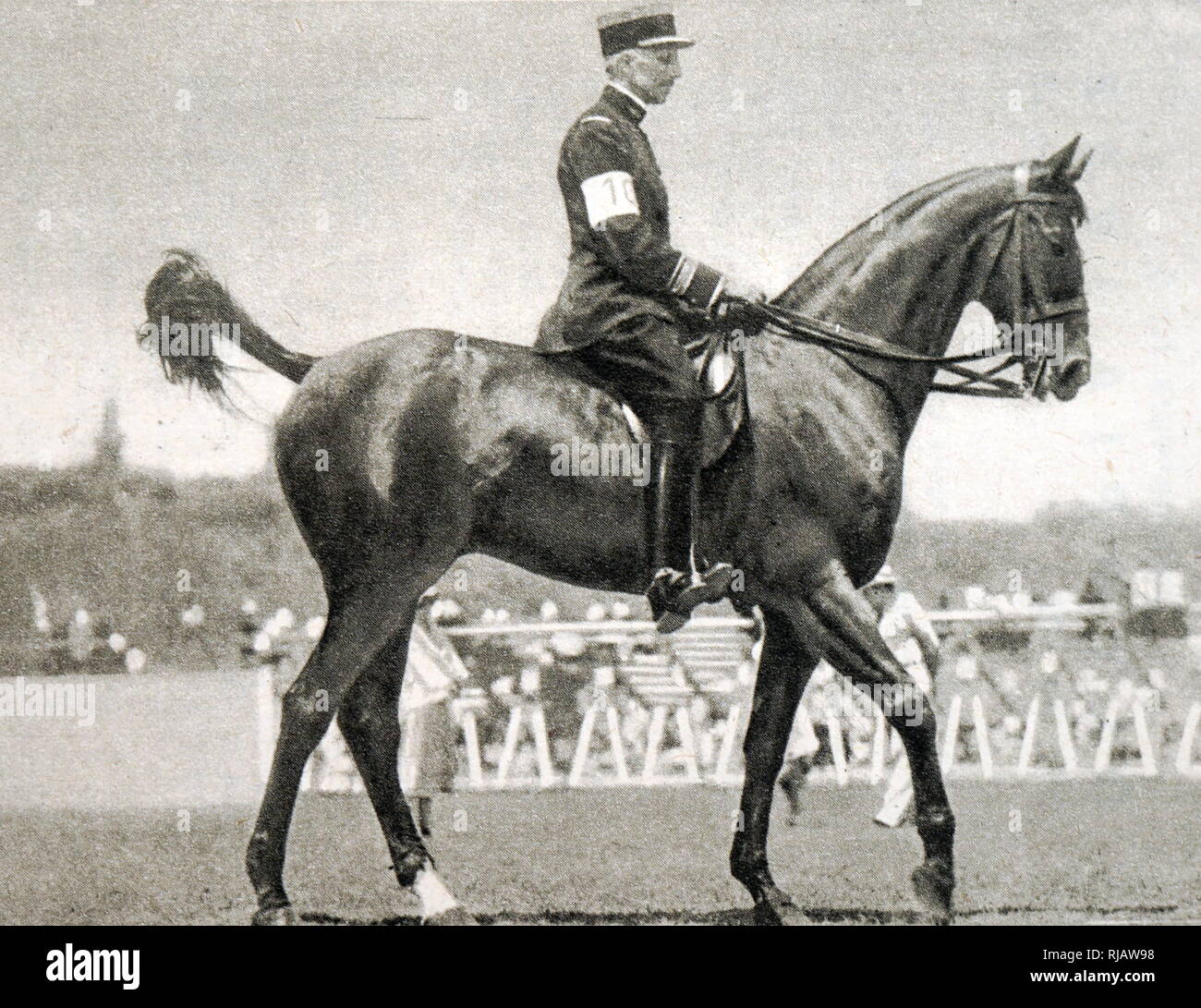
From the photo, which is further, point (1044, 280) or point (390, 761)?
point (390, 761)

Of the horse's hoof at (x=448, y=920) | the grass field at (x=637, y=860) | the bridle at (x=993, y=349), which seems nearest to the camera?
the bridle at (x=993, y=349)

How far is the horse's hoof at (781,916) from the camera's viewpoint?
6.23m

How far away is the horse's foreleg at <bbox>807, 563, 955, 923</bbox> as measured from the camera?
19.0ft

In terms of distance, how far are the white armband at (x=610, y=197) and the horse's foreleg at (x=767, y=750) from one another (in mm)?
1684

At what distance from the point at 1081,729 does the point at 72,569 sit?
447 centimetres

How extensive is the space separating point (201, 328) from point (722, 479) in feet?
7.43

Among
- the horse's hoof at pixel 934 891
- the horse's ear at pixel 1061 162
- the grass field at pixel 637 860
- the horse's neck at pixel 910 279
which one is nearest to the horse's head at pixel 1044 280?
the horse's ear at pixel 1061 162

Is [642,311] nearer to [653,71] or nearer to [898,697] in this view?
[653,71]

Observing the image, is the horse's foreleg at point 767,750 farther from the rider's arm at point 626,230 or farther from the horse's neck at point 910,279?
the rider's arm at point 626,230

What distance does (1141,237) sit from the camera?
22.8ft

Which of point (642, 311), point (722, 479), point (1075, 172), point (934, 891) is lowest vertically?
point (934, 891)

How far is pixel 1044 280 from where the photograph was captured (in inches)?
242

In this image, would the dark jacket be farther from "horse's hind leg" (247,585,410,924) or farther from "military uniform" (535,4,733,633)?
"horse's hind leg" (247,585,410,924)

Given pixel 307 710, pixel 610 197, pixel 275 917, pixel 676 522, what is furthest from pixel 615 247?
pixel 275 917
